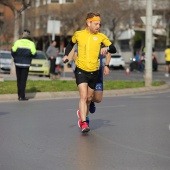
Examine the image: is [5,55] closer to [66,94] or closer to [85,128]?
[66,94]

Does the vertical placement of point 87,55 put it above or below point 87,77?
above

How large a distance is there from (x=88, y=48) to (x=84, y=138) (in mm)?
1479

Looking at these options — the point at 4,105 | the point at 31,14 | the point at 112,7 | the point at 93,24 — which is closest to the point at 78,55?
the point at 93,24

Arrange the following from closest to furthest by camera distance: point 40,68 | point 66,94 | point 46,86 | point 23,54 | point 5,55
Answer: point 23,54 < point 66,94 < point 46,86 < point 40,68 < point 5,55

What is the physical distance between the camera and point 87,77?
1041 cm

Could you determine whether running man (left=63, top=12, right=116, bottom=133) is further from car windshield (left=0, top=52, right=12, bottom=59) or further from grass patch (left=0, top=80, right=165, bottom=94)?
car windshield (left=0, top=52, right=12, bottom=59)

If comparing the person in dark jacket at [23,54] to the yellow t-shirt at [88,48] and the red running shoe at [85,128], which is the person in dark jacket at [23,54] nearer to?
the yellow t-shirt at [88,48]

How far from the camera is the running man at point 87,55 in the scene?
408 inches

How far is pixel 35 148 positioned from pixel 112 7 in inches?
2176

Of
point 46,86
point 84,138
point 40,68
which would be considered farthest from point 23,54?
point 40,68

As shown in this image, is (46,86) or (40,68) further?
(40,68)

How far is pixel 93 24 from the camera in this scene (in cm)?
1035

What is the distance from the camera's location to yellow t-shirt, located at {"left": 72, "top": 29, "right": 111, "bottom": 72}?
10.4 metres

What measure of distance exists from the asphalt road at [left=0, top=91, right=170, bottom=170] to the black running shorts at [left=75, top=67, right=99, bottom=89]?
83 centimetres
